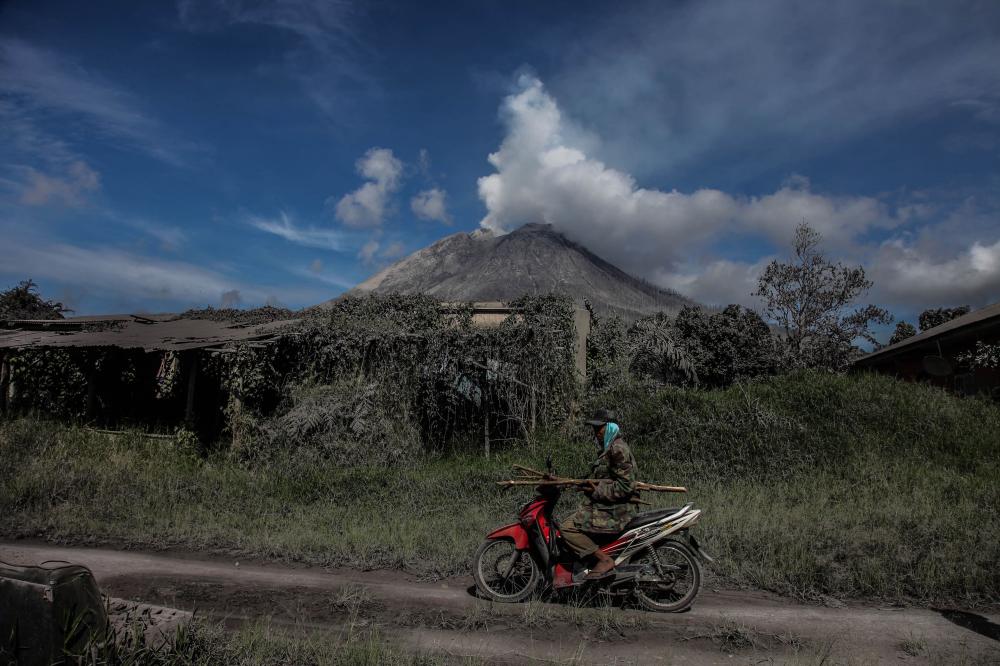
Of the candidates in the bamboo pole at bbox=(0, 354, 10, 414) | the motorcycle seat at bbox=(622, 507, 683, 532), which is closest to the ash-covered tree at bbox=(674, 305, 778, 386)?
the motorcycle seat at bbox=(622, 507, 683, 532)

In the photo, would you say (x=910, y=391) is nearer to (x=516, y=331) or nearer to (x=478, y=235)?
(x=516, y=331)

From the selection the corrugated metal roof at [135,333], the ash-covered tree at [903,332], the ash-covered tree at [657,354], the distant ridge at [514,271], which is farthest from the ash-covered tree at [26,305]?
the distant ridge at [514,271]

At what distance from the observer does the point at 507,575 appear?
18.9ft

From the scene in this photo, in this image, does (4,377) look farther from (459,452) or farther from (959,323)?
(959,323)

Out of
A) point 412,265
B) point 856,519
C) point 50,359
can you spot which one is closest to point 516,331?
point 856,519

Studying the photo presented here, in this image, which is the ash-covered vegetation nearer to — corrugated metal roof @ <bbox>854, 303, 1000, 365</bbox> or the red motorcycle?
the red motorcycle

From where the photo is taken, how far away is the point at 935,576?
6.13 meters

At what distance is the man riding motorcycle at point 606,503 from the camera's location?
223 inches

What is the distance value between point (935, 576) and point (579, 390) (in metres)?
7.95

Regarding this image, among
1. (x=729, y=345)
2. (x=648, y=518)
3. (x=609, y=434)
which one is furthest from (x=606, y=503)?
(x=729, y=345)

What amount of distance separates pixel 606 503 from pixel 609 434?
0.65m

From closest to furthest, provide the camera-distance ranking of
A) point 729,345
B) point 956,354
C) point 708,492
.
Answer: point 708,492, point 956,354, point 729,345

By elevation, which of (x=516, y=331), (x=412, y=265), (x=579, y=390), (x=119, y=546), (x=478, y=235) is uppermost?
(x=478, y=235)

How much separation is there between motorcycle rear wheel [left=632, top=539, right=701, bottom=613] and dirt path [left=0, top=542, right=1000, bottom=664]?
142 millimetres
